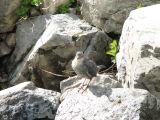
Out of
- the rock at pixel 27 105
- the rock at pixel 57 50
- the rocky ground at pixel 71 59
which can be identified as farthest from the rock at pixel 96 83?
the rock at pixel 57 50

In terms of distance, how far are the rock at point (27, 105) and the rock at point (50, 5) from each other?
3.85m

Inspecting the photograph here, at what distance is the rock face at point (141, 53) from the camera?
797 centimetres

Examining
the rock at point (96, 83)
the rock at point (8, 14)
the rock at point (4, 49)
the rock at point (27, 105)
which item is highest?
the rock at point (8, 14)

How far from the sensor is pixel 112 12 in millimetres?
11188

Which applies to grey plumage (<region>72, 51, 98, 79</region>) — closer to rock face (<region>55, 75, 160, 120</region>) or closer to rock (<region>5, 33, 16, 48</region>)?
rock face (<region>55, 75, 160, 120</region>)

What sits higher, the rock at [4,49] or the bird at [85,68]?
the bird at [85,68]

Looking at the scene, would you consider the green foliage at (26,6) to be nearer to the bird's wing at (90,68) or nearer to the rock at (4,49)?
the rock at (4,49)

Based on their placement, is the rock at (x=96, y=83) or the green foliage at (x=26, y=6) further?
the green foliage at (x=26, y=6)

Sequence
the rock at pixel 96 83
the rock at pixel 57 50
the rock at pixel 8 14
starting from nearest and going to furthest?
the rock at pixel 96 83 → the rock at pixel 57 50 → the rock at pixel 8 14

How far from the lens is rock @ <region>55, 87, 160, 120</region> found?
767 centimetres

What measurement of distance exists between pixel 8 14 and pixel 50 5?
1263mm

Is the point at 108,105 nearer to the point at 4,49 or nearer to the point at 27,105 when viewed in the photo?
the point at 27,105

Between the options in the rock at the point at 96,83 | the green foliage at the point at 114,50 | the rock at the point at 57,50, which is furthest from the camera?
the rock at the point at 57,50

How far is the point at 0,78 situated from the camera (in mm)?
12125
